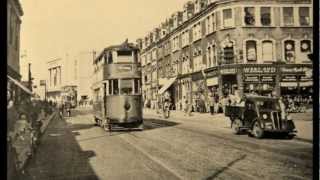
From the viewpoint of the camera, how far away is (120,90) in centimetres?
1402

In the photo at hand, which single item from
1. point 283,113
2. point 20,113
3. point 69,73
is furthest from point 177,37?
point 20,113

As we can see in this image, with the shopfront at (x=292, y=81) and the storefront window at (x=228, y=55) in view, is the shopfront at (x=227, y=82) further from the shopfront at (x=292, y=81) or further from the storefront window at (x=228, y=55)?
the shopfront at (x=292, y=81)

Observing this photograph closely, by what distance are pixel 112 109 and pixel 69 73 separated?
575 cm

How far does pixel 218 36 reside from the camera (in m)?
22.3

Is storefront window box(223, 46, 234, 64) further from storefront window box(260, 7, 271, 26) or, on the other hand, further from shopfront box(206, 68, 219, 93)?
storefront window box(260, 7, 271, 26)

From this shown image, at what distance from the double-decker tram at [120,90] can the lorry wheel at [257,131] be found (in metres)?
3.92

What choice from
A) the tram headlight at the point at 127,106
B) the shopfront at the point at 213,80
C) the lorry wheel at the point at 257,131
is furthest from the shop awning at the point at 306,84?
the shopfront at the point at 213,80

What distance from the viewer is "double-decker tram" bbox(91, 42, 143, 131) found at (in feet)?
44.0

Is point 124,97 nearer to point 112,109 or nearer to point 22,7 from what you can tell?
point 112,109

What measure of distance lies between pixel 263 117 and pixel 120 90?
187 inches

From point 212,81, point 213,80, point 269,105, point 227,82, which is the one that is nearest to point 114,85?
point 269,105

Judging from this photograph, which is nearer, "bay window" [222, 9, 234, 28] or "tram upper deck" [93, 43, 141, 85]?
"tram upper deck" [93, 43, 141, 85]

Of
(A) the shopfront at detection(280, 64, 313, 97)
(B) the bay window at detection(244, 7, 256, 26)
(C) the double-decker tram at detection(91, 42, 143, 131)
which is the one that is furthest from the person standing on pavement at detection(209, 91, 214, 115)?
(A) the shopfront at detection(280, 64, 313, 97)

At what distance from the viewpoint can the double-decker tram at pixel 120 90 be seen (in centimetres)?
1340
